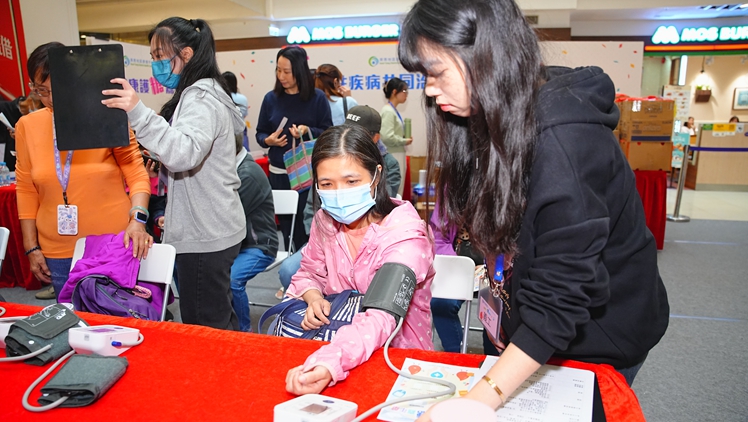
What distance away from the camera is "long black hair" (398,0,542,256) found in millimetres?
734

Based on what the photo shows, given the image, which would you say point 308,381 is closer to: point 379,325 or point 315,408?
point 315,408

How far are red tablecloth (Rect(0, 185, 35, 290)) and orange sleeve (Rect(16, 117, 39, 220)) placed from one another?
5.78 ft

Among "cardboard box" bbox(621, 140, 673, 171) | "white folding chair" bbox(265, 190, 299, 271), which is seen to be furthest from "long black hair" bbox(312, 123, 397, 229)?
"cardboard box" bbox(621, 140, 673, 171)

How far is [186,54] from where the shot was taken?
1710mm

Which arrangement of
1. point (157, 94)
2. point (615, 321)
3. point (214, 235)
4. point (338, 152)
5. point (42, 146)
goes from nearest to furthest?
point (615, 321) → point (338, 152) → point (214, 235) → point (42, 146) → point (157, 94)

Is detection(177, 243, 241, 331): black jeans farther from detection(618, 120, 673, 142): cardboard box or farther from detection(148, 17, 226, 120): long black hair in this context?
detection(618, 120, 673, 142): cardboard box

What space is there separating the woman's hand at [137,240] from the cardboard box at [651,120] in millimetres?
3989

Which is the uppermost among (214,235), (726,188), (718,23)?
(718,23)

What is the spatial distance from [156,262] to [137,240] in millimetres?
102

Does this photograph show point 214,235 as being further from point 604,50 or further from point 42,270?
point 604,50

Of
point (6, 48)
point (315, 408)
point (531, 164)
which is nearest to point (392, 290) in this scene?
point (315, 408)

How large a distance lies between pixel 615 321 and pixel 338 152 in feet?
2.79

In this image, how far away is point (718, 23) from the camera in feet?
28.6

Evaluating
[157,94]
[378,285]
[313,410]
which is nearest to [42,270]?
[378,285]
